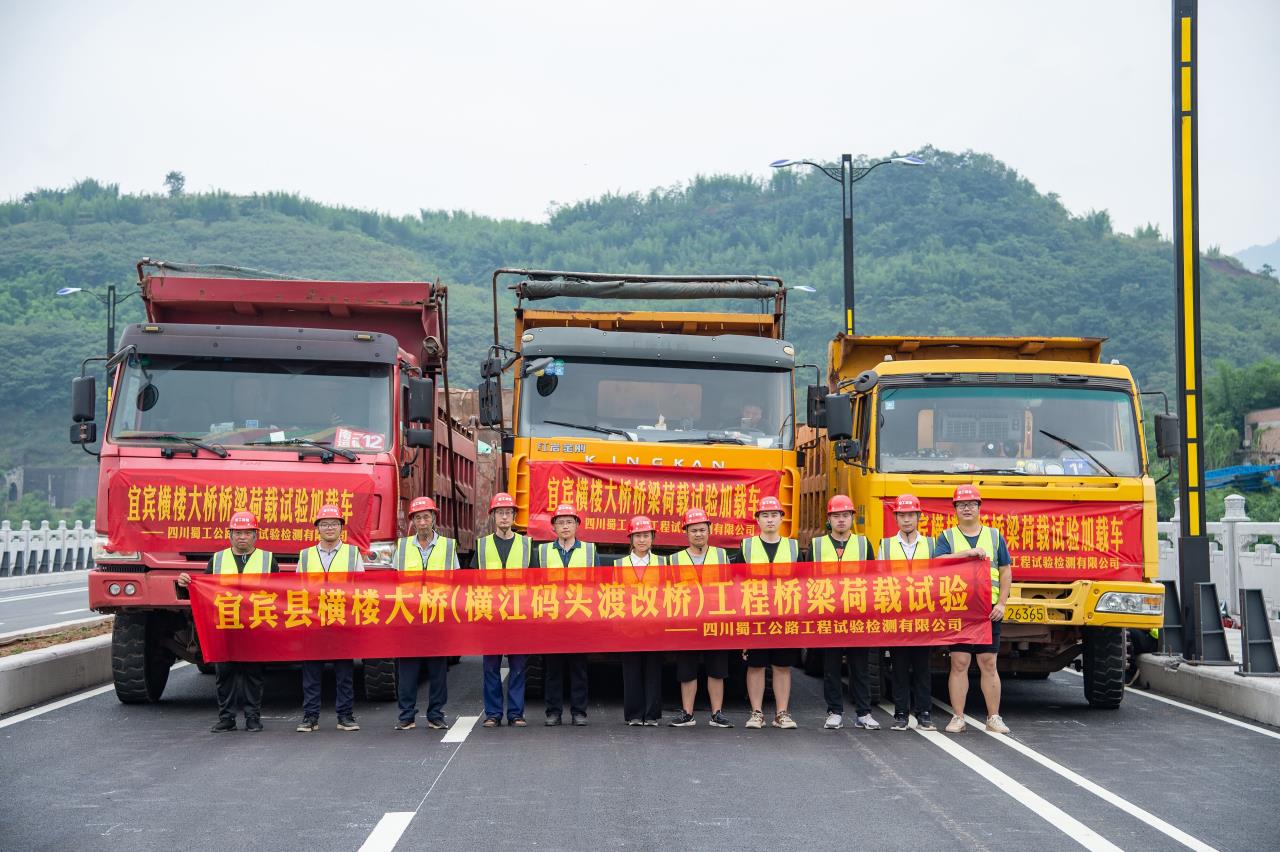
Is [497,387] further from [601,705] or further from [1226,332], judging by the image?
[1226,332]

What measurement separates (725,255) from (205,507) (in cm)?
13971

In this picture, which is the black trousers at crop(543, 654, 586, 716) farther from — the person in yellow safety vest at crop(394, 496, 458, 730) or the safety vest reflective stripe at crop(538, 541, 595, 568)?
the person in yellow safety vest at crop(394, 496, 458, 730)

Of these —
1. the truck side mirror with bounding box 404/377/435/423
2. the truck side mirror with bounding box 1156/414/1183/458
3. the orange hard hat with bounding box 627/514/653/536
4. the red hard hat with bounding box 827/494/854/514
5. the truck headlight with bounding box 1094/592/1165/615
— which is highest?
the truck side mirror with bounding box 404/377/435/423

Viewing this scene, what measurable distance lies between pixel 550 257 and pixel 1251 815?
136642 millimetres

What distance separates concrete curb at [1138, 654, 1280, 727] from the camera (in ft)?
43.1

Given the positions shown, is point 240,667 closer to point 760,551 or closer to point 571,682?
point 571,682

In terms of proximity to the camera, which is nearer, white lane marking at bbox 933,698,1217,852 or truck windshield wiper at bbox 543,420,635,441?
white lane marking at bbox 933,698,1217,852

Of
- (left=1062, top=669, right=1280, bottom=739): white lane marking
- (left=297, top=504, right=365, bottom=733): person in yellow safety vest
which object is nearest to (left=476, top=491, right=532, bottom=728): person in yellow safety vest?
(left=297, top=504, right=365, bottom=733): person in yellow safety vest

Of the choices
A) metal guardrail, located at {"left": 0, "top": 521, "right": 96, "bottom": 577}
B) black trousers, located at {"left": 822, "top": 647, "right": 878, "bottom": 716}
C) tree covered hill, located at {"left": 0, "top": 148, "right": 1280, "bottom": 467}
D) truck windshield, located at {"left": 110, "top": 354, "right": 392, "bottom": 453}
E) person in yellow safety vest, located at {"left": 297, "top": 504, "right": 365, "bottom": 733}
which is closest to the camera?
person in yellow safety vest, located at {"left": 297, "top": 504, "right": 365, "bottom": 733}

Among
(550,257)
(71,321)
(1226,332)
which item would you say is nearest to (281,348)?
(71,321)

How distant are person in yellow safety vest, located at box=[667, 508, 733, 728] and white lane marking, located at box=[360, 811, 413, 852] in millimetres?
4280

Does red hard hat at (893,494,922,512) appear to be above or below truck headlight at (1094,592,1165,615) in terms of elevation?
above

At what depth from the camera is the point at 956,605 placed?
12453mm

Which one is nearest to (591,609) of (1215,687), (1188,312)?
(1215,687)
